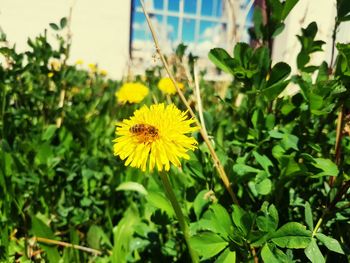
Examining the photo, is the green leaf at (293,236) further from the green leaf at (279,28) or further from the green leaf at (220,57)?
the green leaf at (279,28)

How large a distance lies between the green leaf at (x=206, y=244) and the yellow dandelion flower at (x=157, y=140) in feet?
0.49

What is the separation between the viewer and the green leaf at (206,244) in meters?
0.66

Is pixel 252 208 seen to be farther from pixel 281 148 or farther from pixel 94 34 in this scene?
pixel 94 34

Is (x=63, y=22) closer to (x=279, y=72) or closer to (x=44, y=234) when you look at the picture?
(x=44, y=234)

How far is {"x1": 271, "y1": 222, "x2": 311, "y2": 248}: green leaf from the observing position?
0.58m

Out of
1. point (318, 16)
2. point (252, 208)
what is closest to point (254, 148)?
point (252, 208)

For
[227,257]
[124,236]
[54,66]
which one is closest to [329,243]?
[227,257]

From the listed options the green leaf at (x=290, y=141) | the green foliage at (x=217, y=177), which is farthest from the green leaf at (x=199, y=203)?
the green leaf at (x=290, y=141)

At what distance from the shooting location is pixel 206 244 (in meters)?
0.67

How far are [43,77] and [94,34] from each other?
15.1 ft

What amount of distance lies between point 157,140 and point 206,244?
0.22m

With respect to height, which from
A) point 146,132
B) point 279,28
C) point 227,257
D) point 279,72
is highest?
point 279,28

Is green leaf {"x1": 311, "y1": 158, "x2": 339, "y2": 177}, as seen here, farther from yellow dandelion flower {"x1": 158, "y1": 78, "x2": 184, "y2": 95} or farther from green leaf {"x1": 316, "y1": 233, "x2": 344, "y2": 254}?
yellow dandelion flower {"x1": 158, "y1": 78, "x2": 184, "y2": 95}

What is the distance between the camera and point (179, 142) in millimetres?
625
